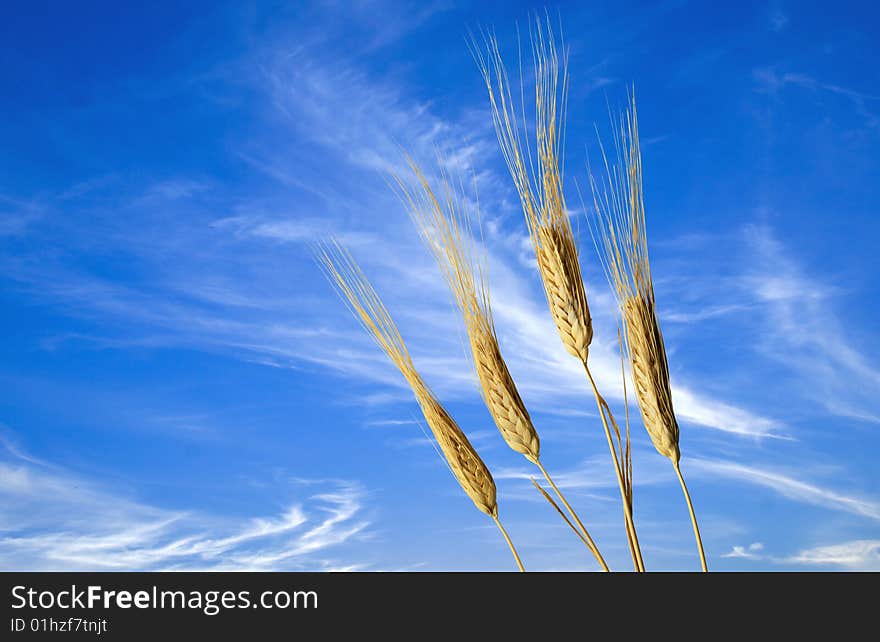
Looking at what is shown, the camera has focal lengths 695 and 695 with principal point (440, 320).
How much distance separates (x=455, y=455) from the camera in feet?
6.34

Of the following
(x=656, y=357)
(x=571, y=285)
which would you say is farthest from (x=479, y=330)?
(x=656, y=357)

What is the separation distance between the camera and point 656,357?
189cm
